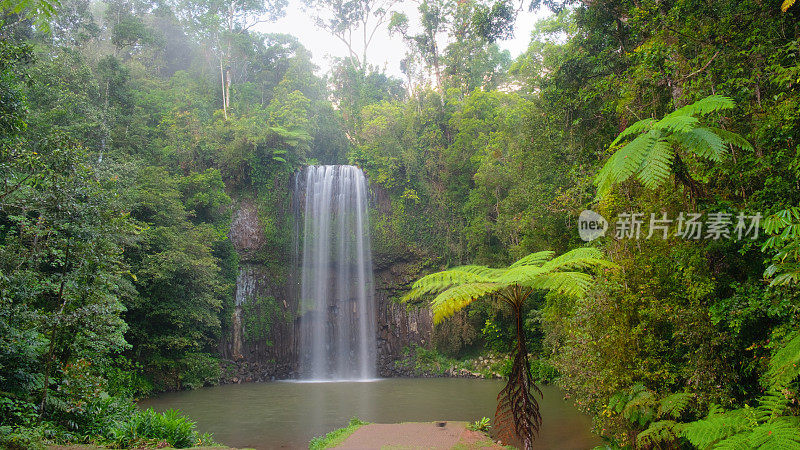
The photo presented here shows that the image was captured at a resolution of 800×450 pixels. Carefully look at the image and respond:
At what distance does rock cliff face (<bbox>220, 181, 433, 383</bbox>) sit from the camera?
58.6ft

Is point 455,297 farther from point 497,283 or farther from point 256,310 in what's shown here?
point 256,310

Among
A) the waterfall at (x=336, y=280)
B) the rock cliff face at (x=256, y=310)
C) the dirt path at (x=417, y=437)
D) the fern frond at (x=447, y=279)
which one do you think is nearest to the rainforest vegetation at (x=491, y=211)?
the fern frond at (x=447, y=279)

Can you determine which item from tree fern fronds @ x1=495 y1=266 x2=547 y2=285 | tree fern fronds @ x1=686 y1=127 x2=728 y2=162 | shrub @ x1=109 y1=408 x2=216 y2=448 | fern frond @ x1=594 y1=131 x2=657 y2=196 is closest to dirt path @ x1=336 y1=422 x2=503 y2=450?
shrub @ x1=109 y1=408 x2=216 y2=448

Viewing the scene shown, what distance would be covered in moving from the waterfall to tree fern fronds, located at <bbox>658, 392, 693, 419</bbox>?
14.6 metres

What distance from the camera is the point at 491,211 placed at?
1761cm

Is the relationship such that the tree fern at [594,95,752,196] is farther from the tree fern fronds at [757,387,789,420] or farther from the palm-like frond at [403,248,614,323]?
the tree fern fronds at [757,387,789,420]

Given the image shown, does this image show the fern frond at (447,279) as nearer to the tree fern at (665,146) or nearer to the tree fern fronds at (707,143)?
the tree fern at (665,146)

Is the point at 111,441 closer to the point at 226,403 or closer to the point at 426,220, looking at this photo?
the point at 226,403

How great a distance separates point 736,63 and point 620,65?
3.98m

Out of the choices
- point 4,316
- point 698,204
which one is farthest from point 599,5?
point 4,316

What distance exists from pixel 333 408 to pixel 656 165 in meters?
9.13

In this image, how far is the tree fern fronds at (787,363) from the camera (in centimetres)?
328

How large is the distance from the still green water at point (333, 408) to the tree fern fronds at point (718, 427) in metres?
2.90

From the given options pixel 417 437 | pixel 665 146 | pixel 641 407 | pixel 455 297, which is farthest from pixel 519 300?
pixel 417 437
